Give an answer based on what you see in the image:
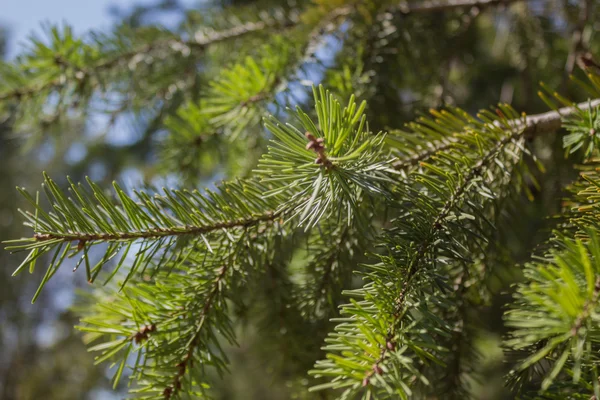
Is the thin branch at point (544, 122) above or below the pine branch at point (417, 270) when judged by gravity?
above

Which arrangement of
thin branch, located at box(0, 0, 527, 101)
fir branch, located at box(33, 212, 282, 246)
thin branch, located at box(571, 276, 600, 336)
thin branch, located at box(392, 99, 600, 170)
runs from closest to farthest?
thin branch, located at box(571, 276, 600, 336)
fir branch, located at box(33, 212, 282, 246)
thin branch, located at box(392, 99, 600, 170)
thin branch, located at box(0, 0, 527, 101)

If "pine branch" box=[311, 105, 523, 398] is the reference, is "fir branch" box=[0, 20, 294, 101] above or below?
above

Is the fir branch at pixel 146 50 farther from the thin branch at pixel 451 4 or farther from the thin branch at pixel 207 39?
the thin branch at pixel 451 4

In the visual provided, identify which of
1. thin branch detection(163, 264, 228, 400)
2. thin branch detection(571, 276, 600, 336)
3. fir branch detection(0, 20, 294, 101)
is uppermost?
fir branch detection(0, 20, 294, 101)

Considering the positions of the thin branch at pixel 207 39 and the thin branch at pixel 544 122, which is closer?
the thin branch at pixel 544 122

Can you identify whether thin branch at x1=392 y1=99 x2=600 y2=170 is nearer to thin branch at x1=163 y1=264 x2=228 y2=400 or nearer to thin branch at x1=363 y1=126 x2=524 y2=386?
thin branch at x1=363 y1=126 x2=524 y2=386

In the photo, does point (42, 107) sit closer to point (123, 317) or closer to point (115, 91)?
point (115, 91)

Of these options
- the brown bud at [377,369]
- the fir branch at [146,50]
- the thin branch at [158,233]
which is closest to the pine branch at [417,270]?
the brown bud at [377,369]

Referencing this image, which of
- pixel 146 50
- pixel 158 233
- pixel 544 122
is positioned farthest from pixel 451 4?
pixel 158 233

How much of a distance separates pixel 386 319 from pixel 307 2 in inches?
29.6

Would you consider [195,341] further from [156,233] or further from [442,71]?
[442,71]

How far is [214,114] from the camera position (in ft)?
2.35

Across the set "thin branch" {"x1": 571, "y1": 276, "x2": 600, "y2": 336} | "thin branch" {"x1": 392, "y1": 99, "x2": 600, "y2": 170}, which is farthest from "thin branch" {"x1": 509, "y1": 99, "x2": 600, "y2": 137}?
"thin branch" {"x1": 571, "y1": 276, "x2": 600, "y2": 336}

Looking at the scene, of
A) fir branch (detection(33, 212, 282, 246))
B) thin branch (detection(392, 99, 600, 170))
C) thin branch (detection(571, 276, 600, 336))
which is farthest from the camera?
thin branch (detection(392, 99, 600, 170))
